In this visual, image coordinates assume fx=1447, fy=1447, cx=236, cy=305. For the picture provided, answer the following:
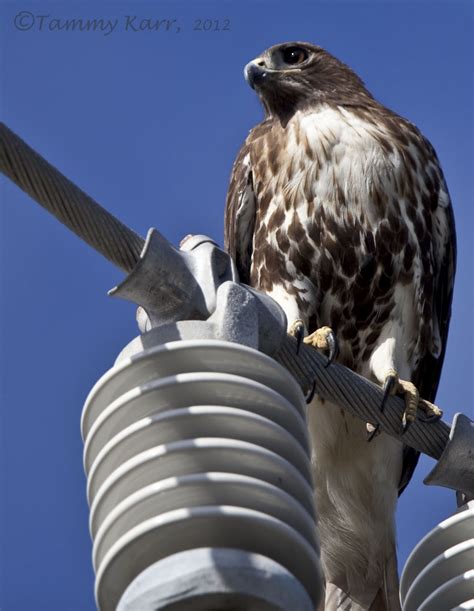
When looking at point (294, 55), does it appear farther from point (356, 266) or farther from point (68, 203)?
point (68, 203)

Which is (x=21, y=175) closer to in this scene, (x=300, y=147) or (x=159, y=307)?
(x=159, y=307)

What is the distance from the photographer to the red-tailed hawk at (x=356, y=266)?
664cm

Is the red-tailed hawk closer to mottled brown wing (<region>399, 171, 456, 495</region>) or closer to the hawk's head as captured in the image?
mottled brown wing (<region>399, 171, 456, 495</region>)

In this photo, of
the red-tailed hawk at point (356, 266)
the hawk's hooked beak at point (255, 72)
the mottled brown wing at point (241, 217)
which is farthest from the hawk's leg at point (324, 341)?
the hawk's hooked beak at point (255, 72)

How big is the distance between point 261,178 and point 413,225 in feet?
2.58

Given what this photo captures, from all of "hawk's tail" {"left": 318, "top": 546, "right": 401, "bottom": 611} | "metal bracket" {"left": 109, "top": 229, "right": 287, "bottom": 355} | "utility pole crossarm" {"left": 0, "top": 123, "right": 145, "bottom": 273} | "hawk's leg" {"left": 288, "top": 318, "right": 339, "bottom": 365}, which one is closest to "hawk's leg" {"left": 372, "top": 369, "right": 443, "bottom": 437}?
"hawk's leg" {"left": 288, "top": 318, "right": 339, "bottom": 365}

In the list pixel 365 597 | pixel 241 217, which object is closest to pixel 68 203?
pixel 365 597

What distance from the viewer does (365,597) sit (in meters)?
6.20

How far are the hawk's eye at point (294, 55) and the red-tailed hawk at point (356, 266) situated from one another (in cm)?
62

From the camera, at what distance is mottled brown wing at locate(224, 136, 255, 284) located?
23.4 ft

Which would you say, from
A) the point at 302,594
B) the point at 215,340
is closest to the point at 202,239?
the point at 215,340

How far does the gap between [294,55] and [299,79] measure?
0.86 feet

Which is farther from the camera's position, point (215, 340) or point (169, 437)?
point (215, 340)

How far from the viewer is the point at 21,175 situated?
11.6 feet
